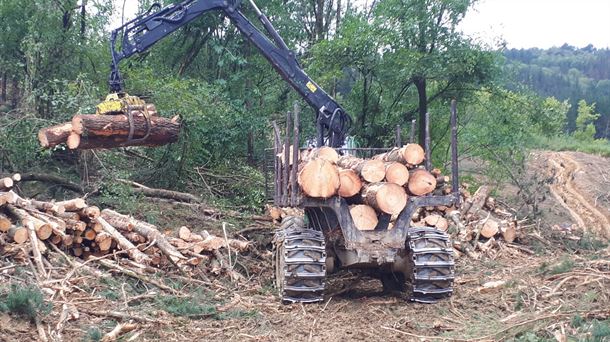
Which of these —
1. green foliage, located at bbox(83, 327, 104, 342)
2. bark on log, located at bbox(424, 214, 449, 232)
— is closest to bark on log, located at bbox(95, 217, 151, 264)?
green foliage, located at bbox(83, 327, 104, 342)

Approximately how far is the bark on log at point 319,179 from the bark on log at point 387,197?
40 centimetres

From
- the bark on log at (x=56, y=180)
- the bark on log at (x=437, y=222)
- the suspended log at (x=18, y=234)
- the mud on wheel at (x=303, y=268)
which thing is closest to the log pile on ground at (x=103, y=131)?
the suspended log at (x=18, y=234)

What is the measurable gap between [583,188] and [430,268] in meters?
16.2

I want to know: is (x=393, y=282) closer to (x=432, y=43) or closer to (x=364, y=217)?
(x=364, y=217)

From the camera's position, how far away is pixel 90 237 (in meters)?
8.78

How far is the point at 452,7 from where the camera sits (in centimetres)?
1593

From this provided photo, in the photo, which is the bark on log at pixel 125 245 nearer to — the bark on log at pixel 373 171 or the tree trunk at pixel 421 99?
the bark on log at pixel 373 171

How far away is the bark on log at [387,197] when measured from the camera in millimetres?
7363

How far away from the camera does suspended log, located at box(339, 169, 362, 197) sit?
7.60 meters

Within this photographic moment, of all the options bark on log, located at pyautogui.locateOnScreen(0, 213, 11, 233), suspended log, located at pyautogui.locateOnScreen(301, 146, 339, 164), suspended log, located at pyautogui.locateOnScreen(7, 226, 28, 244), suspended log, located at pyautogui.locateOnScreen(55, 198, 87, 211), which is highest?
suspended log, located at pyautogui.locateOnScreen(301, 146, 339, 164)

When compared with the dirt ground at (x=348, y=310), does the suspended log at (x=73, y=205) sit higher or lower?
higher

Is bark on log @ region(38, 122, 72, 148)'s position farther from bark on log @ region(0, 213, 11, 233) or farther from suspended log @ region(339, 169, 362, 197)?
suspended log @ region(339, 169, 362, 197)

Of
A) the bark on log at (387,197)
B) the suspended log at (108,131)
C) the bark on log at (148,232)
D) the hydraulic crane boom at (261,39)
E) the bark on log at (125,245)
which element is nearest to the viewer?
the bark on log at (387,197)

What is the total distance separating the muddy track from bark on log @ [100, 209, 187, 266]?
31.8 feet
